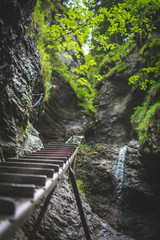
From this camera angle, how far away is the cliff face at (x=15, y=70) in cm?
253

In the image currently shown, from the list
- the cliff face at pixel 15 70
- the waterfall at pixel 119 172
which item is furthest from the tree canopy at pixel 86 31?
the waterfall at pixel 119 172

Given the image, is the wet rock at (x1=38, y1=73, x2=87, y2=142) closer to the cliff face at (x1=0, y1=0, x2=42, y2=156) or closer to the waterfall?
the waterfall

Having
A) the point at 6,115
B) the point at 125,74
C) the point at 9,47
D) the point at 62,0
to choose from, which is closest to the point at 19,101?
the point at 6,115

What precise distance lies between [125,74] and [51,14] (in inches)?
307

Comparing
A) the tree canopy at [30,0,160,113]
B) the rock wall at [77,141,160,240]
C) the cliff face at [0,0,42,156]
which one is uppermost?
the tree canopy at [30,0,160,113]

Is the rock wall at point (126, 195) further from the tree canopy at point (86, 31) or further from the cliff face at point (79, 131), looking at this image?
the tree canopy at point (86, 31)

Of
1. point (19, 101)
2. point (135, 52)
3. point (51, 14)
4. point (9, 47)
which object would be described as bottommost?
point (19, 101)

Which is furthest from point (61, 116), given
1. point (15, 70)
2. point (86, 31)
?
point (15, 70)

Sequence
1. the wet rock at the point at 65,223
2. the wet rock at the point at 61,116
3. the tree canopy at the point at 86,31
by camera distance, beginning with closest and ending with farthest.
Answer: the wet rock at the point at 65,223 → the tree canopy at the point at 86,31 → the wet rock at the point at 61,116

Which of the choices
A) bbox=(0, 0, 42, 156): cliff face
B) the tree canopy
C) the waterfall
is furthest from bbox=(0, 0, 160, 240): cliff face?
the tree canopy

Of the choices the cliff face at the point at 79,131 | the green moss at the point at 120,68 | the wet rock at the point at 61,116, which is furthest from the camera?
the green moss at the point at 120,68

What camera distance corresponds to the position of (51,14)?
11.1 m

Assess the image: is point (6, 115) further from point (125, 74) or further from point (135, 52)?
point (135, 52)

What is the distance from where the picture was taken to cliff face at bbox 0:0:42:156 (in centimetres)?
253
